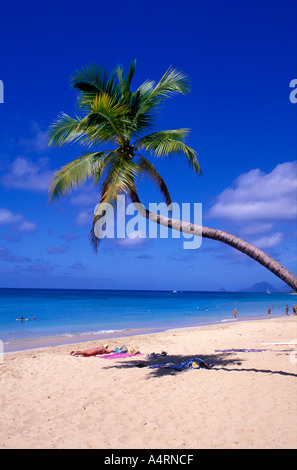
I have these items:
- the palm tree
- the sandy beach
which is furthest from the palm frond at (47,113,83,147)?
the sandy beach

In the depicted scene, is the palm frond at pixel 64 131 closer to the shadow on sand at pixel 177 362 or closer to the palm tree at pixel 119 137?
the palm tree at pixel 119 137

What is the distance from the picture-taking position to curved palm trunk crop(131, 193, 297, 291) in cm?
475

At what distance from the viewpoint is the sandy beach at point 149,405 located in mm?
4305

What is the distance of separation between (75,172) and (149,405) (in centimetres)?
468

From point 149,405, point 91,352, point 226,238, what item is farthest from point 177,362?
point 226,238

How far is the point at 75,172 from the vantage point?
668 centimetres

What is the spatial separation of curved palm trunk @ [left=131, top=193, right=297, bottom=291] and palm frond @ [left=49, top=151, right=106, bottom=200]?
1.16m

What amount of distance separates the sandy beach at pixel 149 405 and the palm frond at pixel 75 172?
4.16 meters

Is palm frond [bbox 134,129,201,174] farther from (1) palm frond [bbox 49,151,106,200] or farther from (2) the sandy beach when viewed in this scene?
(2) the sandy beach

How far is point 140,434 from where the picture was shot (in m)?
4.48
